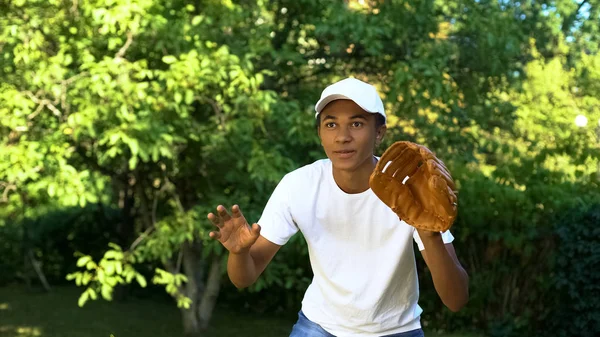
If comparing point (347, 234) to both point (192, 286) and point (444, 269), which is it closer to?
point (444, 269)

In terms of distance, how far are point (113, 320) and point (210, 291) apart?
7.87ft

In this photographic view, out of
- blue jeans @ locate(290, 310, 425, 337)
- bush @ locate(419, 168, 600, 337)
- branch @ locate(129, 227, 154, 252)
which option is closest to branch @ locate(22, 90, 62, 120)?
branch @ locate(129, 227, 154, 252)

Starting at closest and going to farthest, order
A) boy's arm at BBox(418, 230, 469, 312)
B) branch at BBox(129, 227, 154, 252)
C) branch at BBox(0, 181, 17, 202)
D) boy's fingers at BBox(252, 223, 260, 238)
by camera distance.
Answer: boy's arm at BBox(418, 230, 469, 312)
boy's fingers at BBox(252, 223, 260, 238)
branch at BBox(0, 181, 17, 202)
branch at BBox(129, 227, 154, 252)

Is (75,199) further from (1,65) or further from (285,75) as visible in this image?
(285,75)

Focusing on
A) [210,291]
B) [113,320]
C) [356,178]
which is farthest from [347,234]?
[113,320]

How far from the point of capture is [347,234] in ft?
9.66

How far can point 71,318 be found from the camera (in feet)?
34.3

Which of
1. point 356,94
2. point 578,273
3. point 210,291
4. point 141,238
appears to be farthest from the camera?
point 210,291

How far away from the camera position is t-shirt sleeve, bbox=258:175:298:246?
306 cm

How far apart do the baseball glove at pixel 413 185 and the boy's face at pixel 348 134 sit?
35 centimetres

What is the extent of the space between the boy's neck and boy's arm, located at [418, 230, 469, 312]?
0.41 m

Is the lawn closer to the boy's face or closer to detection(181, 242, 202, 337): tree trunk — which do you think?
detection(181, 242, 202, 337): tree trunk

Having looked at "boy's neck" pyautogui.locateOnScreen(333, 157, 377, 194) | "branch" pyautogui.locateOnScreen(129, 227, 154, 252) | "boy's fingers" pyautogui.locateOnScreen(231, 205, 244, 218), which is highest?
"boy's neck" pyautogui.locateOnScreen(333, 157, 377, 194)

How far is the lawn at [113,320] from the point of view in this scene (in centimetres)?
952
